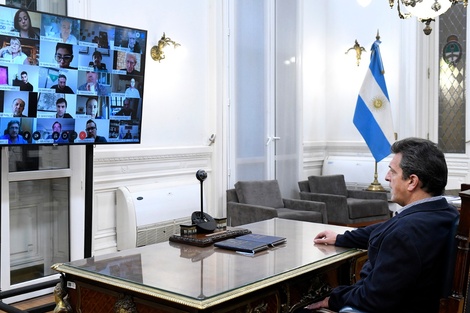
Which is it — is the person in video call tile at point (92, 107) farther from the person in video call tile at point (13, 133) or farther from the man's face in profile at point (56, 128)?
the person in video call tile at point (13, 133)

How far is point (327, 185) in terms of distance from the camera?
6746 mm

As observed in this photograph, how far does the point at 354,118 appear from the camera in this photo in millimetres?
7000

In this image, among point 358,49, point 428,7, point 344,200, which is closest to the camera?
point 428,7

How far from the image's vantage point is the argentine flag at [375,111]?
6797 mm

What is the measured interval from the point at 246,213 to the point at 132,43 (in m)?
2.06

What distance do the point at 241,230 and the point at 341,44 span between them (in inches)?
207

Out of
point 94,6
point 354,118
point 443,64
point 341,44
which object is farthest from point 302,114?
point 94,6

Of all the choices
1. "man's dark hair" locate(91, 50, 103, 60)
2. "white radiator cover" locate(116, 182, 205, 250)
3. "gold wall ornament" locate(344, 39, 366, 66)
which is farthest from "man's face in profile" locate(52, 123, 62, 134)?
"gold wall ornament" locate(344, 39, 366, 66)

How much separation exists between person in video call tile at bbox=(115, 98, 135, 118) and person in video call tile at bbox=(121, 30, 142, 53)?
1.28ft

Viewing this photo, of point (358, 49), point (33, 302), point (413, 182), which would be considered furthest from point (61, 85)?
point (358, 49)

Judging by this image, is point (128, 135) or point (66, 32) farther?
point (128, 135)

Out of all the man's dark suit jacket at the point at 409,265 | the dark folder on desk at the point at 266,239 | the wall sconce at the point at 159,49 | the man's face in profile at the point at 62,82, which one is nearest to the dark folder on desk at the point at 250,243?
the dark folder on desk at the point at 266,239

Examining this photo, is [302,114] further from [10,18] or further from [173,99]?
[10,18]

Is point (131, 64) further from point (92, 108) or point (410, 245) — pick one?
point (410, 245)
